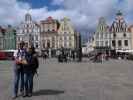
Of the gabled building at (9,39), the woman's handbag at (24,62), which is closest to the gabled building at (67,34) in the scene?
the gabled building at (9,39)

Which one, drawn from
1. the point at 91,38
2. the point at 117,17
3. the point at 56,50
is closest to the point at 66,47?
the point at 56,50

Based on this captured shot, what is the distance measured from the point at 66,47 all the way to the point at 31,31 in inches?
481

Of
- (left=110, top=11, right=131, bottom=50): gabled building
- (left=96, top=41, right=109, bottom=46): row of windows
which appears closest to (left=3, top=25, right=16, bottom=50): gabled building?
(left=96, top=41, right=109, bottom=46): row of windows

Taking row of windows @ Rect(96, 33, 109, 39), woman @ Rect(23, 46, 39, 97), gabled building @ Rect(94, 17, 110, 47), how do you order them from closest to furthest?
woman @ Rect(23, 46, 39, 97) → row of windows @ Rect(96, 33, 109, 39) → gabled building @ Rect(94, 17, 110, 47)

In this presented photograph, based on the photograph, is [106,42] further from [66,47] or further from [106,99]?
[106,99]

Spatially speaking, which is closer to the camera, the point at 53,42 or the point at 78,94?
the point at 78,94

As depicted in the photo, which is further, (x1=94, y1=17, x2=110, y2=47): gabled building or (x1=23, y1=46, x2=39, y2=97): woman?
(x1=94, y1=17, x2=110, y2=47): gabled building

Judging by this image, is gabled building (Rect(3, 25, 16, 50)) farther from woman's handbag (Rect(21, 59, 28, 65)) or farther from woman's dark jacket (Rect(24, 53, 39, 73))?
woman's handbag (Rect(21, 59, 28, 65))

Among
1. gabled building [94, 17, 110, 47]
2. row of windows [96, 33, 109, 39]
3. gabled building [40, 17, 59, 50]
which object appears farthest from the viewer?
gabled building [40, 17, 59, 50]

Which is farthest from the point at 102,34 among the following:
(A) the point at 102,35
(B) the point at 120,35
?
(B) the point at 120,35

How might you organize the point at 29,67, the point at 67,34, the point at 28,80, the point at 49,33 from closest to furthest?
the point at 29,67 → the point at 28,80 → the point at 67,34 → the point at 49,33

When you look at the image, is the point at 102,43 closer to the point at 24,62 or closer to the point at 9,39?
the point at 9,39

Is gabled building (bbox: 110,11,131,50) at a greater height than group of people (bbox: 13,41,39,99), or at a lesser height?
greater

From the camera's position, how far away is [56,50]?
313ft
